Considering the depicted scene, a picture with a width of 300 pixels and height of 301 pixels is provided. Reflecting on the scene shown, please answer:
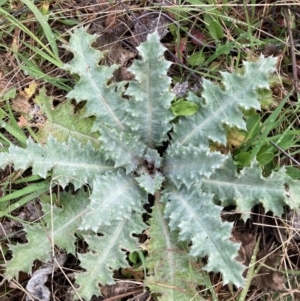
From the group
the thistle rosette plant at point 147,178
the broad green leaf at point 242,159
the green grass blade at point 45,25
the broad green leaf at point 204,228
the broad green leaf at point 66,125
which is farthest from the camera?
the green grass blade at point 45,25

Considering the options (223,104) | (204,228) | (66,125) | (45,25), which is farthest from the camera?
(45,25)

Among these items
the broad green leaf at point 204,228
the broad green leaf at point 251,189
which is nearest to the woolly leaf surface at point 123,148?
the broad green leaf at point 204,228

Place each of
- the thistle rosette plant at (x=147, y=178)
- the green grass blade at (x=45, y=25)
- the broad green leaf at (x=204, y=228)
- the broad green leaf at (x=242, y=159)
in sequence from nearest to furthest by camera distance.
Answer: the broad green leaf at (x=204, y=228) → the thistle rosette plant at (x=147, y=178) → the broad green leaf at (x=242, y=159) → the green grass blade at (x=45, y=25)

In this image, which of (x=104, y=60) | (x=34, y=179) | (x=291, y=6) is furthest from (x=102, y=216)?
(x=291, y=6)

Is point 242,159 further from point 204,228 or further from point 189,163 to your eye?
point 204,228

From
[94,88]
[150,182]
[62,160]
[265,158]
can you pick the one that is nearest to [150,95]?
[94,88]

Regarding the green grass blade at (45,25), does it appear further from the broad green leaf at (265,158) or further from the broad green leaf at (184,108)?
the broad green leaf at (265,158)
